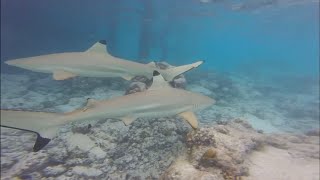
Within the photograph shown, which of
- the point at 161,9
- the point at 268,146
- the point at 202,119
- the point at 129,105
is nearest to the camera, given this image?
the point at 129,105

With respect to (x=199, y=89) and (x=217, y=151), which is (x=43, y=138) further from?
(x=199, y=89)

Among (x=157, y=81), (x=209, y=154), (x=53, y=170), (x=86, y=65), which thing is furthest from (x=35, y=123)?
(x=209, y=154)

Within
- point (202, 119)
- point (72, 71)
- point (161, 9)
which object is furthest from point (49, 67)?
point (161, 9)

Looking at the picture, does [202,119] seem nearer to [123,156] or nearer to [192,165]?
[123,156]

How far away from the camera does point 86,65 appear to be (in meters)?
7.56

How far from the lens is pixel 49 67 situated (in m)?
7.34

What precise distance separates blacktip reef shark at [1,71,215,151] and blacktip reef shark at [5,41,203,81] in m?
1.12

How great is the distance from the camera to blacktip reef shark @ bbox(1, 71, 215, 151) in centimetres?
486

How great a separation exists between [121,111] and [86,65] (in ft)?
6.96

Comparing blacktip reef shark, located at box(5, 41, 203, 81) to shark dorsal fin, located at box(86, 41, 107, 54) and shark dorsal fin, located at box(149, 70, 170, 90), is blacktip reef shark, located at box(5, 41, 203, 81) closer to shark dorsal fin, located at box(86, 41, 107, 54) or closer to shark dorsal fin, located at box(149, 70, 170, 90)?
shark dorsal fin, located at box(86, 41, 107, 54)

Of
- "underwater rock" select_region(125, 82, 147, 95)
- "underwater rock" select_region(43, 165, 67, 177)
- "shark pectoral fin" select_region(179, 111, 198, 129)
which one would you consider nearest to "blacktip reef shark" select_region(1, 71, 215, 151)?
"shark pectoral fin" select_region(179, 111, 198, 129)

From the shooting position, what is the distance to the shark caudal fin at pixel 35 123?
4508 mm

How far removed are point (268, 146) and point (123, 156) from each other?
4378 mm

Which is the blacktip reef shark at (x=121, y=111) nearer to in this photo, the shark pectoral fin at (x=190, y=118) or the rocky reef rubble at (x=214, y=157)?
the shark pectoral fin at (x=190, y=118)
